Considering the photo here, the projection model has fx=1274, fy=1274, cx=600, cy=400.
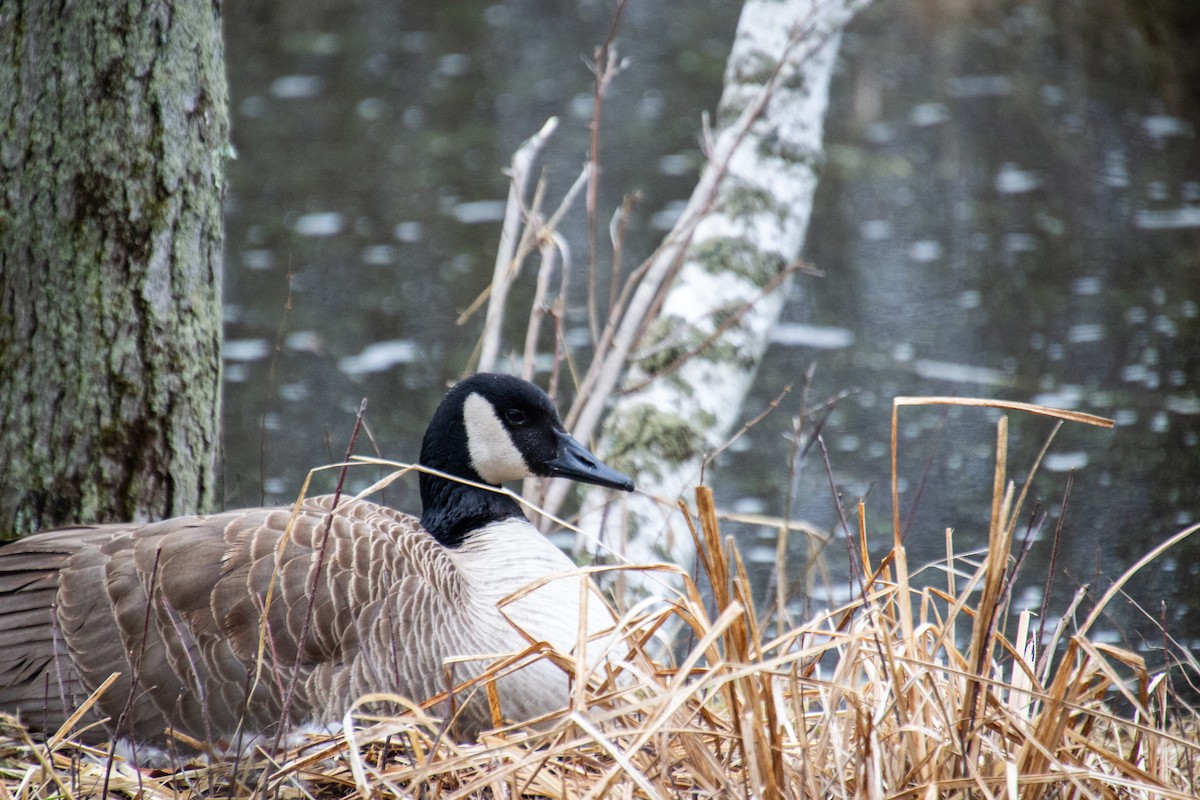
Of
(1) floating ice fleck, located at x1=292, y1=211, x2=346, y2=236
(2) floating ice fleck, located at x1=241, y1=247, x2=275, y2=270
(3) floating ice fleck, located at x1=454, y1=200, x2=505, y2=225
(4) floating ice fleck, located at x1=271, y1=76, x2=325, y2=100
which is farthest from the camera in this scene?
(4) floating ice fleck, located at x1=271, y1=76, x2=325, y2=100

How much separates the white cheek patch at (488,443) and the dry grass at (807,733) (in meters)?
1.10

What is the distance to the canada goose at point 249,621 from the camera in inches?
133

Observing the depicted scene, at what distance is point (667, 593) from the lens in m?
4.99

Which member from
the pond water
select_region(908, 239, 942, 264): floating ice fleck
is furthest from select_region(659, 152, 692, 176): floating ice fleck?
select_region(908, 239, 942, 264): floating ice fleck

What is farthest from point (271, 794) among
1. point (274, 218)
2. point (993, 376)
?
point (274, 218)

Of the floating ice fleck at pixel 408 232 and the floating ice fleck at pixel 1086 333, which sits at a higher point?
the floating ice fleck at pixel 1086 333

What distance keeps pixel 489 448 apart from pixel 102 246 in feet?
4.25

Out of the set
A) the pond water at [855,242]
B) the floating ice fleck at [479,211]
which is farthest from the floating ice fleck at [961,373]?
the floating ice fleck at [479,211]

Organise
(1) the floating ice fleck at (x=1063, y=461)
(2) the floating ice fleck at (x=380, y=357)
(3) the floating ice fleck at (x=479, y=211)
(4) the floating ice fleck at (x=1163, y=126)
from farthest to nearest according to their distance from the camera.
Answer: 1. (4) the floating ice fleck at (x=1163, y=126)
2. (3) the floating ice fleck at (x=479, y=211)
3. (2) the floating ice fleck at (x=380, y=357)
4. (1) the floating ice fleck at (x=1063, y=461)

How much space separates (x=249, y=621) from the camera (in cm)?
342

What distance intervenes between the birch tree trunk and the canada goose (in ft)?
3.64

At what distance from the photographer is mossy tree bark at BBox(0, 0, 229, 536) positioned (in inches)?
144

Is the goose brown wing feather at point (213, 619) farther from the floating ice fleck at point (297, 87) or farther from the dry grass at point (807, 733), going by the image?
the floating ice fleck at point (297, 87)

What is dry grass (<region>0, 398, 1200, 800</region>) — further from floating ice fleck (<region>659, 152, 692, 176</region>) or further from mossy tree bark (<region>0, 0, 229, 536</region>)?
floating ice fleck (<region>659, 152, 692, 176</region>)
